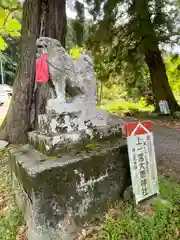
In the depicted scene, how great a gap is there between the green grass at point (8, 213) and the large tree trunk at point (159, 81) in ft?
23.1

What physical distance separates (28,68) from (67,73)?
6.16 feet

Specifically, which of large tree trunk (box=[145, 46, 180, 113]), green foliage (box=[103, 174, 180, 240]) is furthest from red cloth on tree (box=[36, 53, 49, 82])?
large tree trunk (box=[145, 46, 180, 113])

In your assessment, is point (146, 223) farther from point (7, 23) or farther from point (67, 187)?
point (7, 23)

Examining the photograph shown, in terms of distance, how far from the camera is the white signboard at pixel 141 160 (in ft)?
7.16

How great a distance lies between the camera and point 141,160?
7.42 ft

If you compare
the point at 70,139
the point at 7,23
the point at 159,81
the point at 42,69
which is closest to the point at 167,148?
the point at 70,139

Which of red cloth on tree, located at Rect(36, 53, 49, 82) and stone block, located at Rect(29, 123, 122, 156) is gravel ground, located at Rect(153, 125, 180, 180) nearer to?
stone block, located at Rect(29, 123, 122, 156)

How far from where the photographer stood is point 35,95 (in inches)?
159

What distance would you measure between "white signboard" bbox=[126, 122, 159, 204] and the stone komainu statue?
28.0 inches

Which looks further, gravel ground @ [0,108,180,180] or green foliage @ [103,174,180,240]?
gravel ground @ [0,108,180,180]

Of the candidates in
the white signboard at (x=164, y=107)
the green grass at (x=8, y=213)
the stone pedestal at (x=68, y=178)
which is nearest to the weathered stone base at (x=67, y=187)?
the stone pedestal at (x=68, y=178)

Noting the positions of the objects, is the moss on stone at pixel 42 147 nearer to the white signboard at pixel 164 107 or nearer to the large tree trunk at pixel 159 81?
the white signboard at pixel 164 107

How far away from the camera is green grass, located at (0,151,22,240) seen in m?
2.05

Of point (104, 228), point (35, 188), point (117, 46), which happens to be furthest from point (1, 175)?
point (117, 46)
